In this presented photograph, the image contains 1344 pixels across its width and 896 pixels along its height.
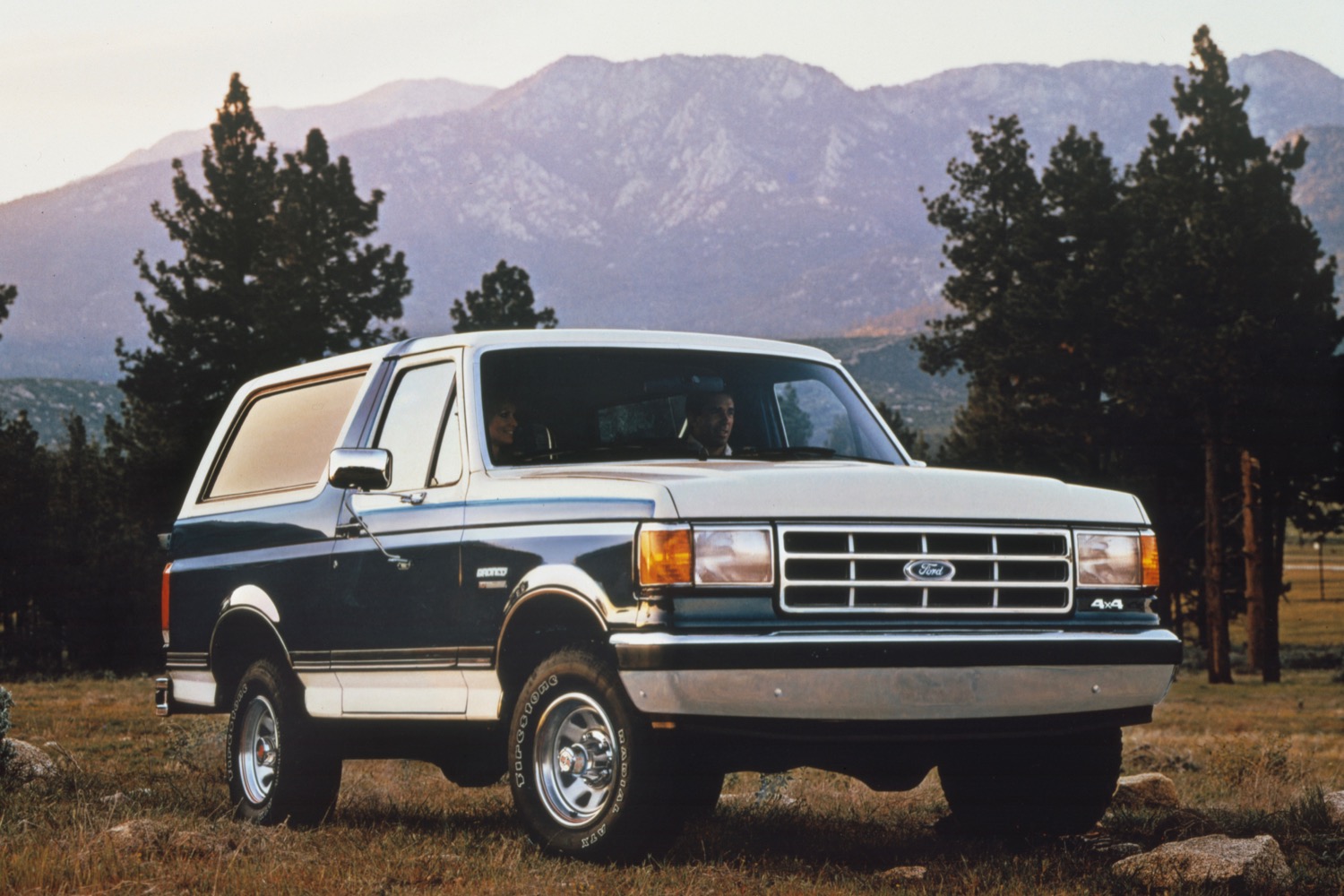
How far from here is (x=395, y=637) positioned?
7695 millimetres

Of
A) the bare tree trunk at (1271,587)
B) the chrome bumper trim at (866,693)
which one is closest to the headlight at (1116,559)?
the chrome bumper trim at (866,693)

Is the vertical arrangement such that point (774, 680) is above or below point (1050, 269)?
below

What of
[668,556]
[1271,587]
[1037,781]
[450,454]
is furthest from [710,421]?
[1271,587]

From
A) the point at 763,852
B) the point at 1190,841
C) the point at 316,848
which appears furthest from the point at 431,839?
the point at 1190,841

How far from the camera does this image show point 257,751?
919 cm

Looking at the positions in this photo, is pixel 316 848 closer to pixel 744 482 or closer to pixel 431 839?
pixel 431 839

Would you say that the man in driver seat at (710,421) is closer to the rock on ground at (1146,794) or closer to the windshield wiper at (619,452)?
the windshield wiper at (619,452)

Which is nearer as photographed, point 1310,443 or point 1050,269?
point 1310,443

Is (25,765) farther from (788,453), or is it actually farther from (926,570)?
(926,570)

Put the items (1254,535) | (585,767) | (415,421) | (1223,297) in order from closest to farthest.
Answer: (585,767) < (415,421) < (1223,297) < (1254,535)

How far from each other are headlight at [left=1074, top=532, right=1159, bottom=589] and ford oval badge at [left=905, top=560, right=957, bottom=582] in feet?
2.31

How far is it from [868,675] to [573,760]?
1292 millimetres

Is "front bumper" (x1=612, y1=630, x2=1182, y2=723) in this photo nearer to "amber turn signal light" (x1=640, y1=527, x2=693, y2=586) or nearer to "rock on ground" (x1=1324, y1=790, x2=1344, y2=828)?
"amber turn signal light" (x1=640, y1=527, x2=693, y2=586)

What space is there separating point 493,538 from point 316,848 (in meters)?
1.76
